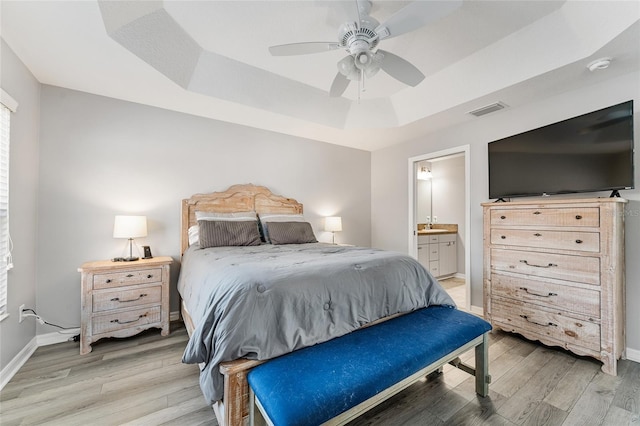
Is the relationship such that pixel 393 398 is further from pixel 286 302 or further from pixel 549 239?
pixel 549 239

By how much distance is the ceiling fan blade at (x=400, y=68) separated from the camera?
6.39 feet

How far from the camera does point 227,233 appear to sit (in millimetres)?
2889

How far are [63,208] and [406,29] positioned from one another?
3.37m

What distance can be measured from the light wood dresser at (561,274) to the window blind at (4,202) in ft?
13.4

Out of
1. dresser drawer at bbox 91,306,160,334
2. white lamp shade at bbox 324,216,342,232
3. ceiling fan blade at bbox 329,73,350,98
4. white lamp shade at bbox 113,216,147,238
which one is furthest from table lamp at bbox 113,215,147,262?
white lamp shade at bbox 324,216,342,232

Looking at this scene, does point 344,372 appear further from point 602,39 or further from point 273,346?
point 602,39

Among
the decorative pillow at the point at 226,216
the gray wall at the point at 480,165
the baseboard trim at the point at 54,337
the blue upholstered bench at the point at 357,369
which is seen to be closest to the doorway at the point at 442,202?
the gray wall at the point at 480,165

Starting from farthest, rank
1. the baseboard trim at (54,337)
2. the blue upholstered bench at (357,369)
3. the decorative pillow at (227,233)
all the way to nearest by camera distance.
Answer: the decorative pillow at (227,233) < the baseboard trim at (54,337) < the blue upholstered bench at (357,369)

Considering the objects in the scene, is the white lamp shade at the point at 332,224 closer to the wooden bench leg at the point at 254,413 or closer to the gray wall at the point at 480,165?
the gray wall at the point at 480,165

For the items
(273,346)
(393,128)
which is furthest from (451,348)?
(393,128)

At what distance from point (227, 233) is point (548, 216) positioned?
9.99ft

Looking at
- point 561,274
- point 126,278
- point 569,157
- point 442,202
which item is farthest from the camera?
point 442,202

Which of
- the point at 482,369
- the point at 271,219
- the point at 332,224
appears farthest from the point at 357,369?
the point at 332,224

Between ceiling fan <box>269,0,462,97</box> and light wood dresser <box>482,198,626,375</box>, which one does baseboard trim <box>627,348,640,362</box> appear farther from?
ceiling fan <box>269,0,462,97</box>
